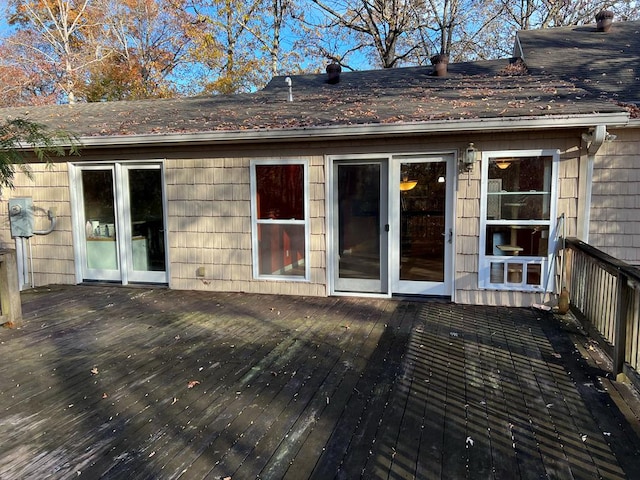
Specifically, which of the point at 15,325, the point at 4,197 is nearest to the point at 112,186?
the point at 4,197

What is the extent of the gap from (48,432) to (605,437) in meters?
3.18

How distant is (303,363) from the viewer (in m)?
3.67

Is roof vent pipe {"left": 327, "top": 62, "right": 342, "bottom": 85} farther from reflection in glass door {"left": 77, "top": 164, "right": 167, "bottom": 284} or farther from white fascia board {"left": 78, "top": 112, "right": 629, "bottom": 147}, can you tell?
reflection in glass door {"left": 77, "top": 164, "right": 167, "bottom": 284}

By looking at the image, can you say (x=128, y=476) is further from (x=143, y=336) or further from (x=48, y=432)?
(x=143, y=336)

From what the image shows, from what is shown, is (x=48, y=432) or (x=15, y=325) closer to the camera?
(x=48, y=432)

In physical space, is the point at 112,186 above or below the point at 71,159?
below

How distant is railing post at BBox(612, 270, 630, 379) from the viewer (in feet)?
10.8

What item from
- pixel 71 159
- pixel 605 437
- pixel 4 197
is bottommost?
pixel 605 437

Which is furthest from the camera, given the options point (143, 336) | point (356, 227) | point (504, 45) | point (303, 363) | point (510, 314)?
point (504, 45)

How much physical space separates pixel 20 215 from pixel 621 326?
7.45 m

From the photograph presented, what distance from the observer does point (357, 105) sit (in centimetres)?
651

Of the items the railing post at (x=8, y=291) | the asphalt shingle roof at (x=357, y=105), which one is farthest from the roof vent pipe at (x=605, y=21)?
the railing post at (x=8, y=291)

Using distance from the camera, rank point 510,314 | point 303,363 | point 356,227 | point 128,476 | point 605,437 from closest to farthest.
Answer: point 128,476
point 605,437
point 303,363
point 510,314
point 356,227

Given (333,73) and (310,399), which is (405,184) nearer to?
(310,399)
